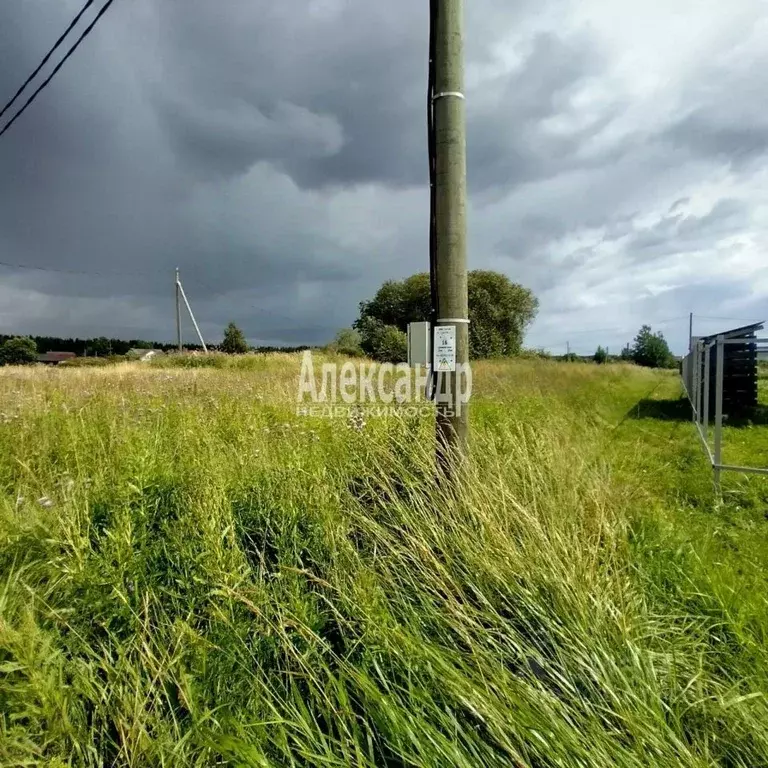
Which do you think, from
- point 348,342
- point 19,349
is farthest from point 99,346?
point 348,342

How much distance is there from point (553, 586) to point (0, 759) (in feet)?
6.11

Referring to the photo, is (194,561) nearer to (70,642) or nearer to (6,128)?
(70,642)

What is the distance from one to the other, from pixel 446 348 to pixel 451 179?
102 cm

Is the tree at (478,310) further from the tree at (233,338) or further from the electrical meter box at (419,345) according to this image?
the electrical meter box at (419,345)

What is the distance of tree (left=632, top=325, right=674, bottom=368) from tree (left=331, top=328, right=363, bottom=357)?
16761 mm

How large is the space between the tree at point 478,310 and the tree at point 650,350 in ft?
23.5

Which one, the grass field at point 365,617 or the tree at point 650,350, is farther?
the tree at point 650,350

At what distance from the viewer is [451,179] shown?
248 centimetres

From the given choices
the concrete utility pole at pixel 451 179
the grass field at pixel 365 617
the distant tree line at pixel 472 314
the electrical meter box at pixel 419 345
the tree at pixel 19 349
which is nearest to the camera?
the grass field at pixel 365 617

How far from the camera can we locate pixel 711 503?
151 inches

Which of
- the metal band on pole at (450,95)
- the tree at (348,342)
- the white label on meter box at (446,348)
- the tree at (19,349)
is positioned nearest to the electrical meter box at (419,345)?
the white label on meter box at (446,348)

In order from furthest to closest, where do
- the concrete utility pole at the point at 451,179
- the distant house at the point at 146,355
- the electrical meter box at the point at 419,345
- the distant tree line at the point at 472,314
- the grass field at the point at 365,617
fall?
the distant tree line at the point at 472,314 < the distant house at the point at 146,355 < the electrical meter box at the point at 419,345 < the concrete utility pole at the point at 451,179 < the grass field at the point at 365,617

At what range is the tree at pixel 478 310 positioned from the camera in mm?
26703

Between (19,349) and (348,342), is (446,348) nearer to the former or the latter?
(348,342)
